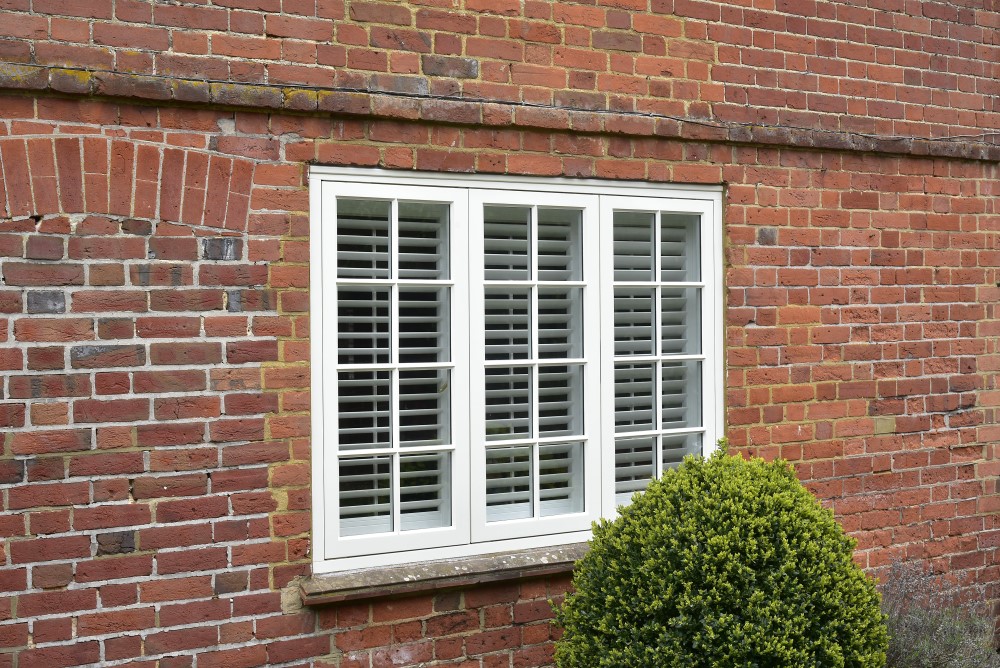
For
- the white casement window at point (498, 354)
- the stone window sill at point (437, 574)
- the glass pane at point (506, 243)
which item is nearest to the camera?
the stone window sill at point (437, 574)

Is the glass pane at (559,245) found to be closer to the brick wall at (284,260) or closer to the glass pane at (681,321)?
the brick wall at (284,260)

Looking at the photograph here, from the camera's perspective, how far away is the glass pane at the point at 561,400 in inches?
185

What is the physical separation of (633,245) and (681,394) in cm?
86

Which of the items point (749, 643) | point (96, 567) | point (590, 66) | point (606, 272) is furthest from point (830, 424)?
point (96, 567)

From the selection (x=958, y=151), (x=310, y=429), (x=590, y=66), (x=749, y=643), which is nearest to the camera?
(x=749, y=643)

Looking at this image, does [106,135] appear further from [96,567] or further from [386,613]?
[386,613]

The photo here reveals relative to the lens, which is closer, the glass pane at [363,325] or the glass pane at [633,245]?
the glass pane at [363,325]

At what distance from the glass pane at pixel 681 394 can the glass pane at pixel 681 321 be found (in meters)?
0.08

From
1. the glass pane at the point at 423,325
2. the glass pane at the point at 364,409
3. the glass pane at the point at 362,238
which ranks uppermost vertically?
the glass pane at the point at 362,238

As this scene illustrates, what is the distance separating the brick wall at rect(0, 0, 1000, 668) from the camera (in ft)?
12.0

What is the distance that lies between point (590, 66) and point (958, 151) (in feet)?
8.44

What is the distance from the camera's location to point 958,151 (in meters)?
5.68

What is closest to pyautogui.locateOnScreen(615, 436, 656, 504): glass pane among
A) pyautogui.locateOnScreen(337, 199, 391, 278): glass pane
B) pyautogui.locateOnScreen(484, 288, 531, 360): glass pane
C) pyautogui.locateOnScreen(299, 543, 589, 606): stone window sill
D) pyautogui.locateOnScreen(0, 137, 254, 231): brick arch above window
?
pyautogui.locateOnScreen(299, 543, 589, 606): stone window sill

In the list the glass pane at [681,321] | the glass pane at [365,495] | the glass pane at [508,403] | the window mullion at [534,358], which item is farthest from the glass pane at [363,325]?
the glass pane at [681,321]
